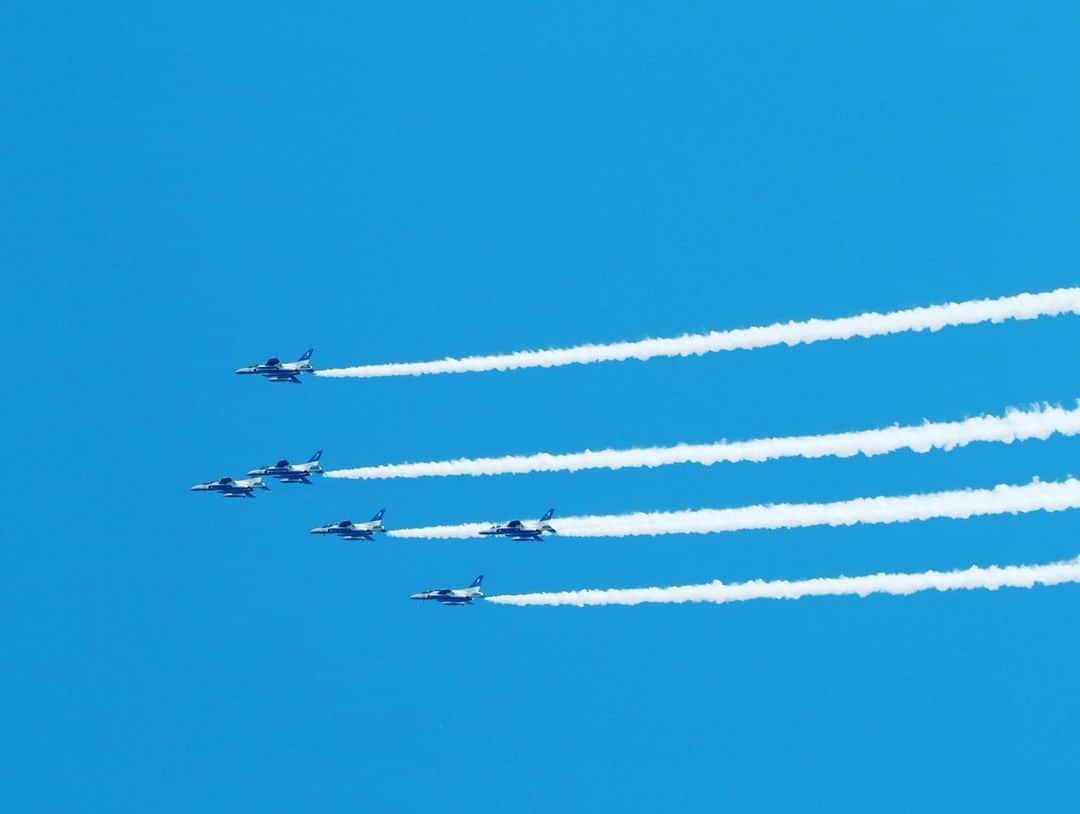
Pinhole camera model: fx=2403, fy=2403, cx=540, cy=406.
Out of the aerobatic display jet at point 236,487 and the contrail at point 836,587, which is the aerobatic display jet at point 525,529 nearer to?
the contrail at point 836,587

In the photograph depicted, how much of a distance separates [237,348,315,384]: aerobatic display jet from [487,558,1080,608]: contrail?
13.3m

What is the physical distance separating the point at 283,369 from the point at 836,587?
28953mm

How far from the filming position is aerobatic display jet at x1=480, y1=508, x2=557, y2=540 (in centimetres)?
8656

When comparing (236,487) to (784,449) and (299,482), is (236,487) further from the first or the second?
(784,449)

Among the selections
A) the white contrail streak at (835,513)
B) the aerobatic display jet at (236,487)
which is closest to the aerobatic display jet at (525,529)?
the white contrail streak at (835,513)

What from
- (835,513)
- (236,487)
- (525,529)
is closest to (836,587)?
(835,513)

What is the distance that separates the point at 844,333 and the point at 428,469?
2059 centimetres

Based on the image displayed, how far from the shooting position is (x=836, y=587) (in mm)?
76375

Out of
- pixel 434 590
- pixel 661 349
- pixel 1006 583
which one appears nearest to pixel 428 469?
pixel 434 590

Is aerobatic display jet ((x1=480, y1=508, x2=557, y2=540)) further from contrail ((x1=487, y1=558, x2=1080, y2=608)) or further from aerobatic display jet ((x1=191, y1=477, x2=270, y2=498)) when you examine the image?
aerobatic display jet ((x1=191, y1=477, x2=270, y2=498))

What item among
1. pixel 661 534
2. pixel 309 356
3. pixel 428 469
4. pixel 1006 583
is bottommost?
pixel 1006 583

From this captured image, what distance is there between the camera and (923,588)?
240 feet

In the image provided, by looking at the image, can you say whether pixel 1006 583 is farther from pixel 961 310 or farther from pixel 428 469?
pixel 428 469

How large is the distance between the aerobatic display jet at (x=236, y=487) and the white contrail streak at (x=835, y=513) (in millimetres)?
12464
